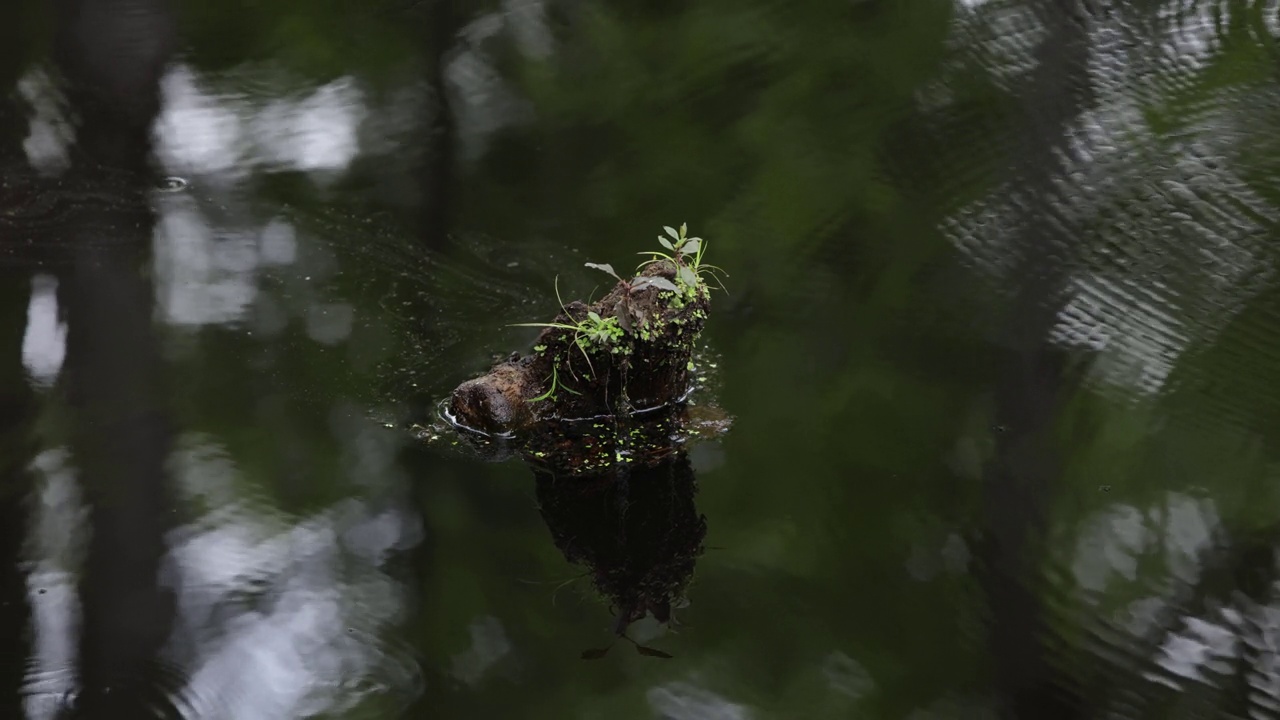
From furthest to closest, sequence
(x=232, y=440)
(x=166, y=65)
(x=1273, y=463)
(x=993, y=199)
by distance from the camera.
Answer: (x=166, y=65) < (x=993, y=199) < (x=232, y=440) < (x=1273, y=463)

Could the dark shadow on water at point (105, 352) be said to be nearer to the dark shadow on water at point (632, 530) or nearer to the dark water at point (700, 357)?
the dark water at point (700, 357)

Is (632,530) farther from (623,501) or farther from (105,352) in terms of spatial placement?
(105,352)

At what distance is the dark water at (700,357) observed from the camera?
7.44ft

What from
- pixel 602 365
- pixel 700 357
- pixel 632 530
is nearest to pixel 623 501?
pixel 632 530

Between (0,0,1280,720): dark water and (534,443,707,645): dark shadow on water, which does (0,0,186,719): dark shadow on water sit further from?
(534,443,707,645): dark shadow on water

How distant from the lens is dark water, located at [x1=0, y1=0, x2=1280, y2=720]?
2268 mm

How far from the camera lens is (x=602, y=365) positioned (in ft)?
8.64

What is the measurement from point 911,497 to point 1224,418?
2.57 feet

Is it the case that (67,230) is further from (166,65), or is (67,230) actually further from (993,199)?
(993,199)

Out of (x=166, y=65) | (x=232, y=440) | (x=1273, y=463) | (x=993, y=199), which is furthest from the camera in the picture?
(x=166, y=65)

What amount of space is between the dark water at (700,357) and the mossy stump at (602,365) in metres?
0.12

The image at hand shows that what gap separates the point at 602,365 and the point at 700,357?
41 centimetres

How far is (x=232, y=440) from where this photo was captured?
2.82 meters

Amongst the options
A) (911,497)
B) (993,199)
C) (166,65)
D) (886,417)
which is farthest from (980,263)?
(166,65)
